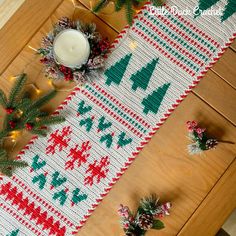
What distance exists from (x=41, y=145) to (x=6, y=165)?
105mm

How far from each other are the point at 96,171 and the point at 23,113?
246 mm

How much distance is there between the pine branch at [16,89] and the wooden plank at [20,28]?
0.07 meters

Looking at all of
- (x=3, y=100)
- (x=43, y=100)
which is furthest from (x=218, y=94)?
(x=3, y=100)

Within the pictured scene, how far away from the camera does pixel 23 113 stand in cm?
102

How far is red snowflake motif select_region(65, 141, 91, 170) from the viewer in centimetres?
105

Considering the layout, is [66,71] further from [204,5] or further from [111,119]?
[204,5]

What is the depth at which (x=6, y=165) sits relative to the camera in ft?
3.30

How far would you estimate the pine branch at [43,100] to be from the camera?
102 centimetres

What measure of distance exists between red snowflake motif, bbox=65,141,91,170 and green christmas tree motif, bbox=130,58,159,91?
21 cm

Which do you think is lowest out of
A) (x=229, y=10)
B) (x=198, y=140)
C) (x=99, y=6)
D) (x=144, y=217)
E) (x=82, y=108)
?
(x=144, y=217)

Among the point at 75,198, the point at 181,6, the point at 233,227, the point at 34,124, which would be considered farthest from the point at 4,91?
the point at 233,227

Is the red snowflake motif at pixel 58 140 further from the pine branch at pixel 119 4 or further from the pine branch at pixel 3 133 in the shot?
the pine branch at pixel 119 4

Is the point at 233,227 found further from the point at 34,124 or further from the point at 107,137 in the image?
the point at 34,124

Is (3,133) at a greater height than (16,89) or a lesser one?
lesser
